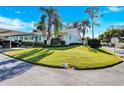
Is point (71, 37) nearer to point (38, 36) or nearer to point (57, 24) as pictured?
point (38, 36)

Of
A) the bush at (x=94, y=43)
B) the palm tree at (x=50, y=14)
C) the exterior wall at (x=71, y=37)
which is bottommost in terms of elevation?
the bush at (x=94, y=43)

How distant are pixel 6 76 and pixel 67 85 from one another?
3.37m

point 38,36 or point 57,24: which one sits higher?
point 57,24

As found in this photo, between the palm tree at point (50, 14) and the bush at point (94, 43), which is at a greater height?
the palm tree at point (50, 14)

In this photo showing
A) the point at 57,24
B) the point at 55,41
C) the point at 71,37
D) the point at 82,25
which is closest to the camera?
the point at 57,24

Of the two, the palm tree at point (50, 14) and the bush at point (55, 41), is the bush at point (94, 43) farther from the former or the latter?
the bush at point (55, 41)

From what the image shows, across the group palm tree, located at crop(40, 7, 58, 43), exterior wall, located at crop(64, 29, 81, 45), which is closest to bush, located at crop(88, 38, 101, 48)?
palm tree, located at crop(40, 7, 58, 43)

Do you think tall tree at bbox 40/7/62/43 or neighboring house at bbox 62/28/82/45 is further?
neighboring house at bbox 62/28/82/45

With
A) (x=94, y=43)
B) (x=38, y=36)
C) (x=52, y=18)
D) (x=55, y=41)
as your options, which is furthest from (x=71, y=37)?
(x=94, y=43)

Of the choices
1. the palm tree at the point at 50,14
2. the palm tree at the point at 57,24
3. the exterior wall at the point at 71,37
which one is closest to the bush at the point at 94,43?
the palm tree at the point at 57,24

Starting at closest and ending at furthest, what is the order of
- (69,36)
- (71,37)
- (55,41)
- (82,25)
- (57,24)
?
(57,24) → (55,41) → (69,36) → (71,37) → (82,25)

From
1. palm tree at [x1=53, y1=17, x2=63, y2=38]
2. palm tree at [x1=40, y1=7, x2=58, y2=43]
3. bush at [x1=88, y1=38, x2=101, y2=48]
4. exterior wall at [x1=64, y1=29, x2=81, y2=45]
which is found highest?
palm tree at [x1=40, y1=7, x2=58, y2=43]

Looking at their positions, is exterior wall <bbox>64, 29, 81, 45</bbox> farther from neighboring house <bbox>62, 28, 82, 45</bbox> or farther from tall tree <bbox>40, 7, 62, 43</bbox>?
tall tree <bbox>40, 7, 62, 43</bbox>

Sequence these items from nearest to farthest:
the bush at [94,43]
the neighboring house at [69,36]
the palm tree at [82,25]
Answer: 1. the bush at [94,43]
2. the neighboring house at [69,36]
3. the palm tree at [82,25]
